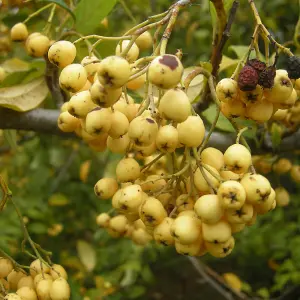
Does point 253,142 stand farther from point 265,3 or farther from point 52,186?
point 265,3

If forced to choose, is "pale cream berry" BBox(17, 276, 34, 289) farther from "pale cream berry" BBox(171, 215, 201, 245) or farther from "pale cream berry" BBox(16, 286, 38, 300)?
"pale cream berry" BBox(171, 215, 201, 245)

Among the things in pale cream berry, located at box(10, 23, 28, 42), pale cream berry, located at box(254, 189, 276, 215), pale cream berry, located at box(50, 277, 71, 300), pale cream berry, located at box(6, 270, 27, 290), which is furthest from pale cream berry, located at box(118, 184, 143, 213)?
pale cream berry, located at box(10, 23, 28, 42)

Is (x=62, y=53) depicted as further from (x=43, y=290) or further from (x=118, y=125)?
(x=43, y=290)

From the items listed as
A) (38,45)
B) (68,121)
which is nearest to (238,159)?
(68,121)

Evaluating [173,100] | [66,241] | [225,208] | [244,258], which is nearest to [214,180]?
[225,208]

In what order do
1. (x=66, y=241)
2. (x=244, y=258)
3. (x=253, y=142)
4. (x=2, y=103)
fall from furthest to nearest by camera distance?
1. (x=244, y=258)
2. (x=66, y=241)
3. (x=253, y=142)
4. (x=2, y=103)
